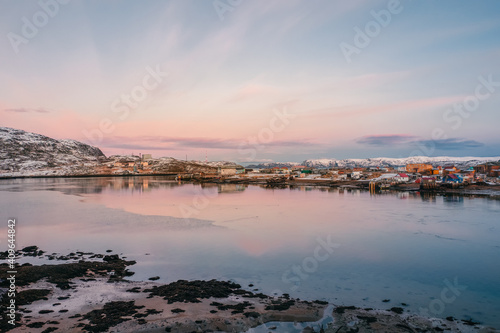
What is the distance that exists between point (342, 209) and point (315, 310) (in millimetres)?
23833

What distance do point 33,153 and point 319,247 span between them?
163447 millimetres

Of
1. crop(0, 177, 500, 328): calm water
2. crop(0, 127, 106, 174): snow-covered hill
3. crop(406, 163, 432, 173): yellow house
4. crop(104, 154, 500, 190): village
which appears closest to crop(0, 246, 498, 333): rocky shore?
crop(0, 177, 500, 328): calm water

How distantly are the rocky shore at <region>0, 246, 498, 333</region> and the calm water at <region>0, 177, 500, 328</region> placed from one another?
90 cm

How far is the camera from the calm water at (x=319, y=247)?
10789mm

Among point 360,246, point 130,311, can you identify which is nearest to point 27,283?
point 130,311

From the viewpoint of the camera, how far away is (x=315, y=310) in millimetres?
8969

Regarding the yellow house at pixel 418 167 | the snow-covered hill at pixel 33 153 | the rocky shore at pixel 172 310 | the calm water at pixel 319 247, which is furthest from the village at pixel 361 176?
the rocky shore at pixel 172 310

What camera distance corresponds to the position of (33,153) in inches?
5595

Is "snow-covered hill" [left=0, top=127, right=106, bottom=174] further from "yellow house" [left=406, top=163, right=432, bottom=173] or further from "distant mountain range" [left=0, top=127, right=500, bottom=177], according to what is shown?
"yellow house" [left=406, top=163, right=432, bottom=173]

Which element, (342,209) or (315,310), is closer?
(315,310)

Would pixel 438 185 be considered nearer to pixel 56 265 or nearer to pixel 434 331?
pixel 434 331

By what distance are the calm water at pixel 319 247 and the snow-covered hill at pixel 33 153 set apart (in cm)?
11820

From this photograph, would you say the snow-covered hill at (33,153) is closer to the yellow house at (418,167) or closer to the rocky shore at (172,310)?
the rocky shore at (172,310)

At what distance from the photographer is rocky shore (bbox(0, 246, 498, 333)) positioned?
7.92 metres
